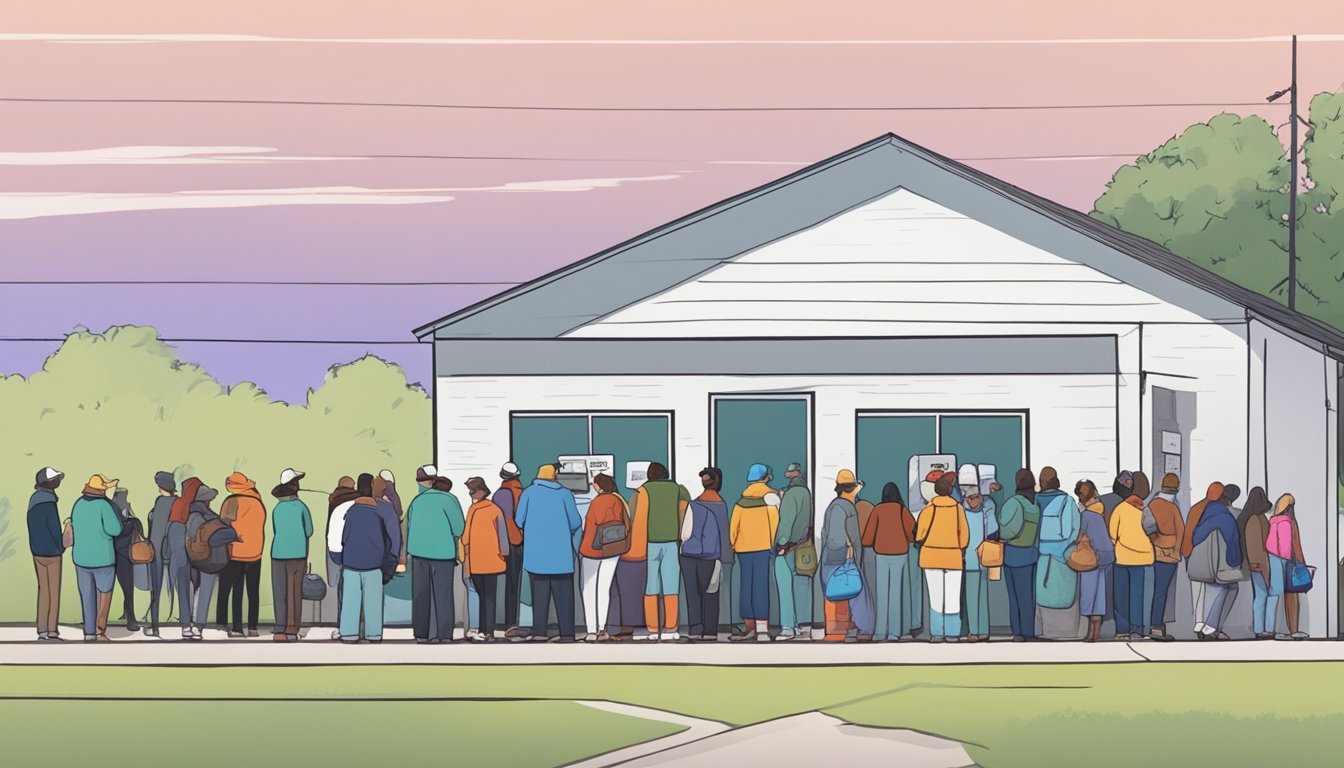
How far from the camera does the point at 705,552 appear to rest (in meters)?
18.7

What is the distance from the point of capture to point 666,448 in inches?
819

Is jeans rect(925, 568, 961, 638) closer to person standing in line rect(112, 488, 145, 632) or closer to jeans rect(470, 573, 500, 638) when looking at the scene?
jeans rect(470, 573, 500, 638)

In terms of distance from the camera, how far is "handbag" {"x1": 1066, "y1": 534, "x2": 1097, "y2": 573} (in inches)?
738

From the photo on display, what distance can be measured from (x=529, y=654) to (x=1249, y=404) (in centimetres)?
869

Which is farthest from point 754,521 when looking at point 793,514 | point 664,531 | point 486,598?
point 486,598

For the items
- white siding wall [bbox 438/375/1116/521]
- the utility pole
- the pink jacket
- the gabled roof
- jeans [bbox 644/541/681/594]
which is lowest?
jeans [bbox 644/541/681/594]

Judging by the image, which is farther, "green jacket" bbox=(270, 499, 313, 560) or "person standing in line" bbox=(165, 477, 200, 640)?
"person standing in line" bbox=(165, 477, 200, 640)

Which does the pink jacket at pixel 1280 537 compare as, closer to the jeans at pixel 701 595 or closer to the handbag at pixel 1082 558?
the handbag at pixel 1082 558

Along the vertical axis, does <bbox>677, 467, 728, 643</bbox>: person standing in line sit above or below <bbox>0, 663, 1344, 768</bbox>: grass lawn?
above

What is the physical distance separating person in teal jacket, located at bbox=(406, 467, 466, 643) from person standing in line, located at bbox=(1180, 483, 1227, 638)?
24.6ft

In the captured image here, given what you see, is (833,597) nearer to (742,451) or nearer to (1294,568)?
(742,451)

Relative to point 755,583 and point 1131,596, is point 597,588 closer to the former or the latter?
point 755,583

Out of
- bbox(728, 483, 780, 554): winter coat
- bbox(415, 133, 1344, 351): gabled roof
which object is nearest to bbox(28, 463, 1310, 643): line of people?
bbox(728, 483, 780, 554): winter coat

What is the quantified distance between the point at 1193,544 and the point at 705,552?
5083 mm
